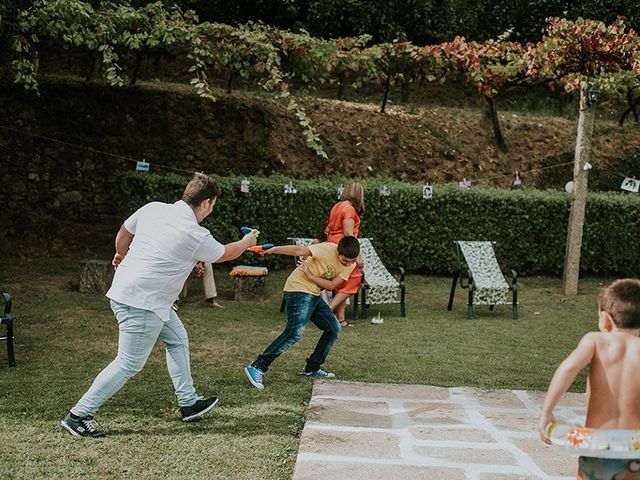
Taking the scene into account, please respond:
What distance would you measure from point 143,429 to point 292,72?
22.5 ft

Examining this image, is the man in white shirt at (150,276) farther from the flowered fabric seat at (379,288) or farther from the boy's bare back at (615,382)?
the flowered fabric seat at (379,288)

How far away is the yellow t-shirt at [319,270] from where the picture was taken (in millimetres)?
6141

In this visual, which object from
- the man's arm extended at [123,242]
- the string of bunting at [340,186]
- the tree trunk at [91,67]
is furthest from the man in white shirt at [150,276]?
the tree trunk at [91,67]

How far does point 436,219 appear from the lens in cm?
1295

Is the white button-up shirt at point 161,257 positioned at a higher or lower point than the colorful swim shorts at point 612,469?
higher

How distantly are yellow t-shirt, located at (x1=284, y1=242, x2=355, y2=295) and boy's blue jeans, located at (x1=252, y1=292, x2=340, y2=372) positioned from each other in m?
0.05

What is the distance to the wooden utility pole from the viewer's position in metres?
11.8

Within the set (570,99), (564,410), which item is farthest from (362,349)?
(570,99)

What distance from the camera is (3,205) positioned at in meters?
14.3

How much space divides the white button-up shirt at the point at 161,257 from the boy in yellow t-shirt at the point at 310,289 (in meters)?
1.36

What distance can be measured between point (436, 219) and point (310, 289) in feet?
23.4

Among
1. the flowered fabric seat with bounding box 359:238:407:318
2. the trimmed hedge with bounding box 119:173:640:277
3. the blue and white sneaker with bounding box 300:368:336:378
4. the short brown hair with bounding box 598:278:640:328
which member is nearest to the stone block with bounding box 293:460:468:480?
the short brown hair with bounding box 598:278:640:328

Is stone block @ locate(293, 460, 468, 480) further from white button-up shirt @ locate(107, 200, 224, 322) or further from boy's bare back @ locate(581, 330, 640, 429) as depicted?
boy's bare back @ locate(581, 330, 640, 429)

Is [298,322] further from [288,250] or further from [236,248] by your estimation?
[236,248]
